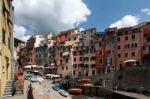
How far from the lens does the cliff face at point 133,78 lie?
69562 mm

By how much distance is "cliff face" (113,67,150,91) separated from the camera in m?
69.6

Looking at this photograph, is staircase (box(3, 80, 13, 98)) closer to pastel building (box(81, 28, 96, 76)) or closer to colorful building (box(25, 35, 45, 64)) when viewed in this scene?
pastel building (box(81, 28, 96, 76))

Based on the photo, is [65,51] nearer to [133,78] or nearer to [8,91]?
[133,78]

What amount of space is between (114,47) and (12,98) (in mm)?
68063

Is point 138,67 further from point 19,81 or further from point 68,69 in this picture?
point 19,81

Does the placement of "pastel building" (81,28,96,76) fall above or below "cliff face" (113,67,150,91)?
above

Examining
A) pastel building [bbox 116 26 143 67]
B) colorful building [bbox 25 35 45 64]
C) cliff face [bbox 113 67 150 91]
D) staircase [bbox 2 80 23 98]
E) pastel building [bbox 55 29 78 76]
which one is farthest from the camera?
colorful building [bbox 25 35 45 64]

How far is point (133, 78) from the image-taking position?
73812 millimetres

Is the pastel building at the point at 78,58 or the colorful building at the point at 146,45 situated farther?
the pastel building at the point at 78,58

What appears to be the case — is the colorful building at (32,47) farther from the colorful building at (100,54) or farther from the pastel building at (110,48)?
the pastel building at (110,48)

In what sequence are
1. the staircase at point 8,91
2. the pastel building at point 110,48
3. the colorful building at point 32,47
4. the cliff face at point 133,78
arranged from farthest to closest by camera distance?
the colorful building at point 32,47, the pastel building at point 110,48, the cliff face at point 133,78, the staircase at point 8,91

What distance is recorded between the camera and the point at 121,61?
289ft

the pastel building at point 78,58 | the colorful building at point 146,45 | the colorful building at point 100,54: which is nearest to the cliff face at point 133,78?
the colorful building at point 146,45

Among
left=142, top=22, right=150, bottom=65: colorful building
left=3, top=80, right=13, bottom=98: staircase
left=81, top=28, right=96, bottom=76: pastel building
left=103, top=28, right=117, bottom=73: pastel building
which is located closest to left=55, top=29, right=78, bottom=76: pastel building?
left=81, top=28, right=96, bottom=76: pastel building
